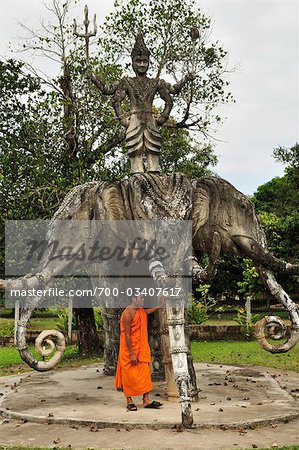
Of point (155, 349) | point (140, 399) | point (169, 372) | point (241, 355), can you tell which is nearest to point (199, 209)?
point (169, 372)

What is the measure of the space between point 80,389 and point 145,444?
373 cm

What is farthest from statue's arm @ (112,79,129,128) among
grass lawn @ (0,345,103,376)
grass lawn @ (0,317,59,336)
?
grass lawn @ (0,317,59,336)

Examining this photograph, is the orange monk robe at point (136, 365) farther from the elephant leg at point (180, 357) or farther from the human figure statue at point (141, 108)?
the human figure statue at point (141, 108)

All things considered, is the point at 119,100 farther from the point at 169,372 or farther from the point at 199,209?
the point at 169,372

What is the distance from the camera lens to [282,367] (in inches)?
532

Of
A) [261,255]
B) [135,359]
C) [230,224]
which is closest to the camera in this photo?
[135,359]

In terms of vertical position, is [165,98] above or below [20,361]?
above

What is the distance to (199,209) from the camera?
9445 mm

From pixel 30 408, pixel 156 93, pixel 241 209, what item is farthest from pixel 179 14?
pixel 30 408

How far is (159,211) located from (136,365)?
211cm

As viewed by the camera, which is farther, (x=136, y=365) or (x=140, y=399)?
(x=140, y=399)

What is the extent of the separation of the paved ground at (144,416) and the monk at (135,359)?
24 centimetres

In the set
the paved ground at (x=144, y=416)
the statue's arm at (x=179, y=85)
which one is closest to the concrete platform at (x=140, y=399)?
the paved ground at (x=144, y=416)

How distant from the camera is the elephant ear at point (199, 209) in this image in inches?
368
